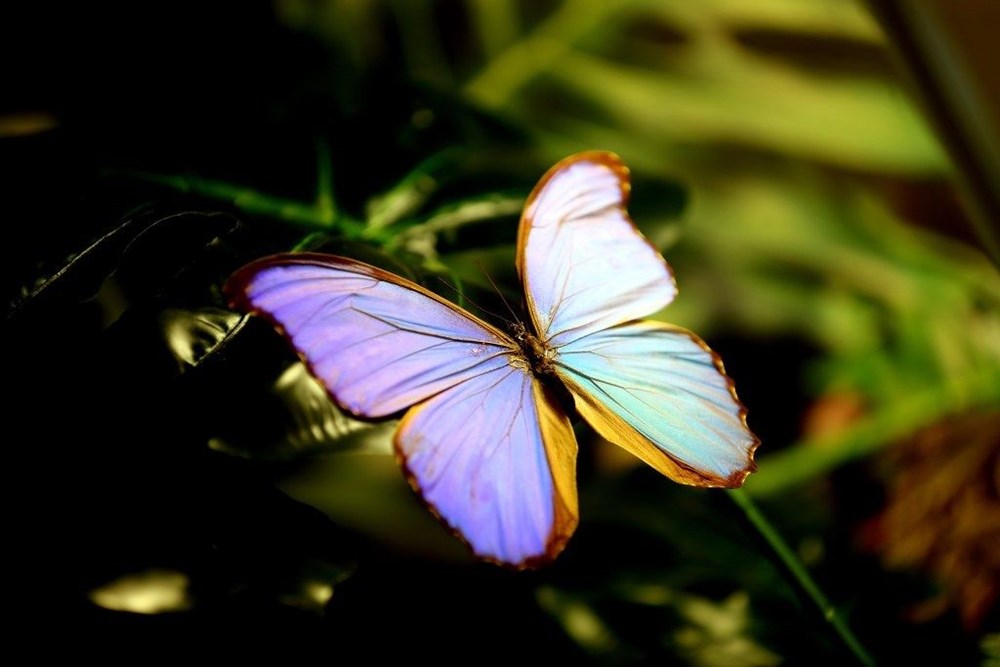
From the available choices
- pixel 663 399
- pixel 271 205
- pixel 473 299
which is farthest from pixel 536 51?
pixel 663 399

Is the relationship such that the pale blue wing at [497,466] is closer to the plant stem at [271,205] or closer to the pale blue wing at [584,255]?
the pale blue wing at [584,255]

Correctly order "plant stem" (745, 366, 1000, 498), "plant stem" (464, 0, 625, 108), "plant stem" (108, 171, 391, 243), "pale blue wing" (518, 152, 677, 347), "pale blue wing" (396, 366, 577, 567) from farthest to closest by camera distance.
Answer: "plant stem" (464, 0, 625, 108)
"plant stem" (745, 366, 1000, 498)
"plant stem" (108, 171, 391, 243)
"pale blue wing" (518, 152, 677, 347)
"pale blue wing" (396, 366, 577, 567)

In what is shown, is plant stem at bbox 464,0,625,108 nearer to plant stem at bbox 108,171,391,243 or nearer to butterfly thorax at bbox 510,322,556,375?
plant stem at bbox 108,171,391,243

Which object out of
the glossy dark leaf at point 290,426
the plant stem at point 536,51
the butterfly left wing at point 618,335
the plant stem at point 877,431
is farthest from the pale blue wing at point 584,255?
the plant stem at point 536,51

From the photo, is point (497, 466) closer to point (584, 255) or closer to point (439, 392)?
point (439, 392)

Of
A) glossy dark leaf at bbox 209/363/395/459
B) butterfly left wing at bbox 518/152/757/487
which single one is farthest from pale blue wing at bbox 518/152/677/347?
glossy dark leaf at bbox 209/363/395/459

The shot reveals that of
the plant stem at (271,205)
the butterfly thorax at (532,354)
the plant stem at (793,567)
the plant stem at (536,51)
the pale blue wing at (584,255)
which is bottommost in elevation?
the plant stem at (793,567)

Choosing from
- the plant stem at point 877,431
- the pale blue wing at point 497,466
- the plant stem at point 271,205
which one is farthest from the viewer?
the plant stem at point 877,431
